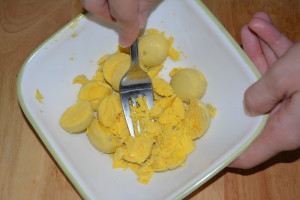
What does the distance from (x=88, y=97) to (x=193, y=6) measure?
0.34m

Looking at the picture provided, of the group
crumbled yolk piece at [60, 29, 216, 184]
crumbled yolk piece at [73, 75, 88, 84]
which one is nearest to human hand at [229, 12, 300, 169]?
crumbled yolk piece at [60, 29, 216, 184]

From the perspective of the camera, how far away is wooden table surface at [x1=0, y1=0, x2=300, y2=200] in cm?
90

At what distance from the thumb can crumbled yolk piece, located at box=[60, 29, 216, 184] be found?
0.12m

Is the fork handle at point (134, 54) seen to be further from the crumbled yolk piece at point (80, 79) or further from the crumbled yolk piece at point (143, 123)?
the crumbled yolk piece at point (80, 79)

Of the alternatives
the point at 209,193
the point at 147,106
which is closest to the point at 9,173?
the point at 147,106

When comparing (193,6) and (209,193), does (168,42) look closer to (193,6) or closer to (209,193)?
(193,6)

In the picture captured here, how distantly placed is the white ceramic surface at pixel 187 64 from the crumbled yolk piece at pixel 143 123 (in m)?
0.02

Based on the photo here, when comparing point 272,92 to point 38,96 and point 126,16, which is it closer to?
point 126,16

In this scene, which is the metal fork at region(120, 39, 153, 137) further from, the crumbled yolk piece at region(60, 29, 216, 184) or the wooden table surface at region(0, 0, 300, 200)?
the wooden table surface at region(0, 0, 300, 200)

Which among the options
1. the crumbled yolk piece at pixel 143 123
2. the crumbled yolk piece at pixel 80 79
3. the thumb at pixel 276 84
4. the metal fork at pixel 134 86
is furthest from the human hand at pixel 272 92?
the crumbled yolk piece at pixel 80 79

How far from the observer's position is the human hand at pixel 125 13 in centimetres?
71

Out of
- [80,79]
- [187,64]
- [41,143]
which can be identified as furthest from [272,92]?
Answer: [41,143]

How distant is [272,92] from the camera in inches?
30.1

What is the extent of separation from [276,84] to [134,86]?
329 mm
